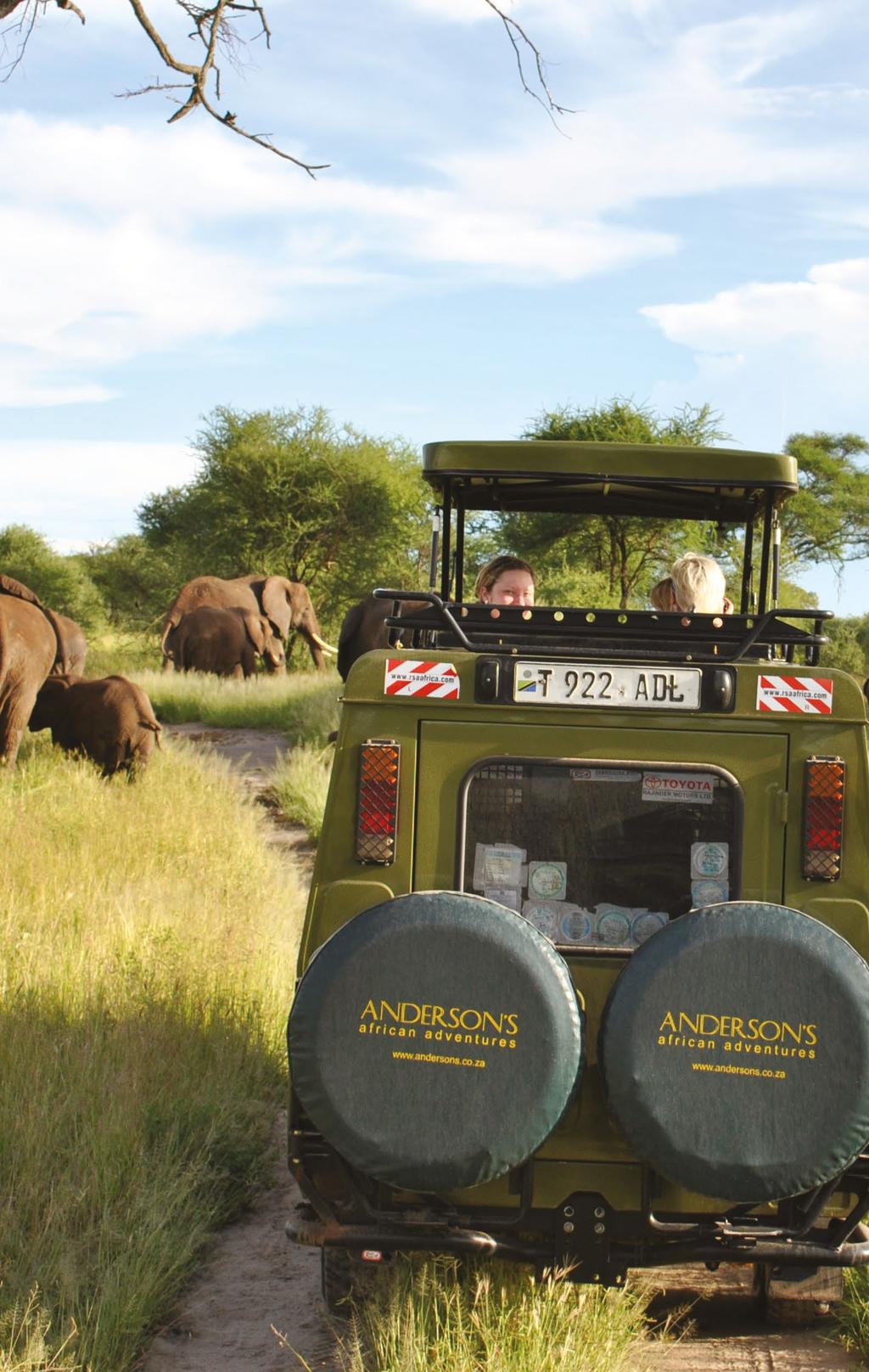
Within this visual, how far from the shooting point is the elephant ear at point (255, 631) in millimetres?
28812

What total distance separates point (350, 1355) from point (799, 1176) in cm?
129

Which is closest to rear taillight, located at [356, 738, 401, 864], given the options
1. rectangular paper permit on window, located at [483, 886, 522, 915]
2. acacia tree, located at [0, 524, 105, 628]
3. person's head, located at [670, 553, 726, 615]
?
rectangular paper permit on window, located at [483, 886, 522, 915]

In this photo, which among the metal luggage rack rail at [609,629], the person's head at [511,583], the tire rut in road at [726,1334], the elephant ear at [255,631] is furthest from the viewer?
the elephant ear at [255,631]

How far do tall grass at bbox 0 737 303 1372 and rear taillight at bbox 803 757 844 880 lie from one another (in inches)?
88.4

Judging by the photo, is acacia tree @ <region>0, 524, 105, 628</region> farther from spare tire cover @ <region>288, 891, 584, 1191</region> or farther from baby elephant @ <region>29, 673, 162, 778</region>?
spare tire cover @ <region>288, 891, 584, 1191</region>

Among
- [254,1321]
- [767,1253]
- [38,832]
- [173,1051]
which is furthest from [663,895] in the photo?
[38,832]

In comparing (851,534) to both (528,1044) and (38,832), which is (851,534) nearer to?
(38,832)

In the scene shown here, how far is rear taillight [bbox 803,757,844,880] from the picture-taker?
3854mm

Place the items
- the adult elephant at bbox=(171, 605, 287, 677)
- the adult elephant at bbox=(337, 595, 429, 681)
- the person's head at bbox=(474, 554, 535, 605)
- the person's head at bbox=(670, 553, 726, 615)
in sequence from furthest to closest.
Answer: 1. the adult elephant at bbox=(171, 605, 287, 677)
2. the adult elephant at bbox=(337, 595, 429, 681)
3. the person's head at bbox=(474, 554, 535, 605)
4. the person's head at bbox=(670, 553, 726, 615)

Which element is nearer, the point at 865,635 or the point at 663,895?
the point at 663,895

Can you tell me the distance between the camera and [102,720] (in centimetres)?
1348

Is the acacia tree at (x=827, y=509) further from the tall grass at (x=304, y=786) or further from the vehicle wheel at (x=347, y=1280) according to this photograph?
the vehicle wheel at (x=347, y=1280)

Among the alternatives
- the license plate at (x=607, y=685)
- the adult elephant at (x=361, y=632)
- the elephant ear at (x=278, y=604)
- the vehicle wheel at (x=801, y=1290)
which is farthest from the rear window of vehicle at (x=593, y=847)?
the elephant ear at (x=278, y=604)

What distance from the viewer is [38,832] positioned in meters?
10.1
